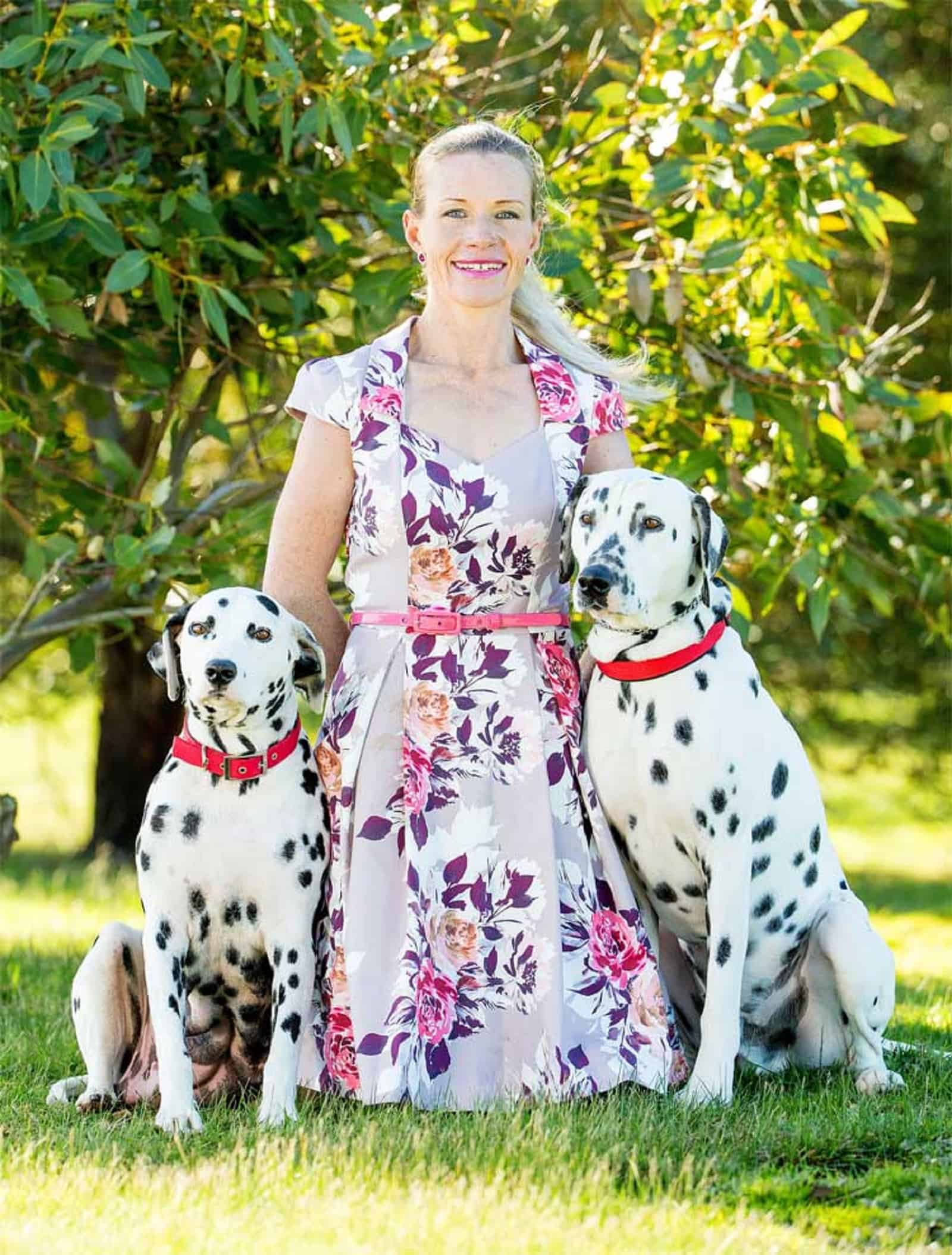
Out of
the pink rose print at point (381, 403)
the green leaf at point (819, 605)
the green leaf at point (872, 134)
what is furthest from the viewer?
the green leaf at point (872, 134)

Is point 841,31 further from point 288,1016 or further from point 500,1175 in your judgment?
point 500,1175

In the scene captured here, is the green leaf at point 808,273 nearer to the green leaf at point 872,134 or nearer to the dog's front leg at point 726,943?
the green leaf at point 872,134

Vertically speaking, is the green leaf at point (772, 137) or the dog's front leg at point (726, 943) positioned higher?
the green leaf at point (772, 137)

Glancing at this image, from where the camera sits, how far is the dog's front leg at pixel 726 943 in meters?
4.57

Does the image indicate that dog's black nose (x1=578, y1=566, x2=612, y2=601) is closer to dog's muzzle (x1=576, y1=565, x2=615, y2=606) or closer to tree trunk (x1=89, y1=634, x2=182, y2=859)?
dog's muzzle (x1=576, y1=565, x2=615, y2=606)

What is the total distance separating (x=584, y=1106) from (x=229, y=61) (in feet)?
11.8

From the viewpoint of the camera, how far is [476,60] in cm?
951

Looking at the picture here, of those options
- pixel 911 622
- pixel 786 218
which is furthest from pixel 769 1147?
pixel 911 622

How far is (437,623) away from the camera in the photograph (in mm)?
4719

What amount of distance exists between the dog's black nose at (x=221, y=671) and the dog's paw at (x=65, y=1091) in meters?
1.22

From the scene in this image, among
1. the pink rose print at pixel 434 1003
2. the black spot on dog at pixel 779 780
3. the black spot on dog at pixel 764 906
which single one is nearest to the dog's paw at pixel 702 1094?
the black spot on dog at pixel 764 906

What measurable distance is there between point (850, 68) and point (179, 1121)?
387 cm

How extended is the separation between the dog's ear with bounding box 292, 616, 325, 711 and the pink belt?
230 millimetres

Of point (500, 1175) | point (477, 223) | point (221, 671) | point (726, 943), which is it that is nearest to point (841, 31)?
point (477, 223)
